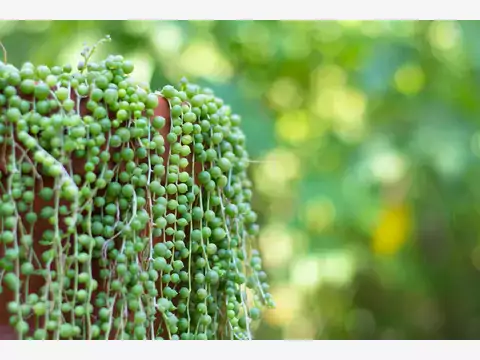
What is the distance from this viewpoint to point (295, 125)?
2357 mm

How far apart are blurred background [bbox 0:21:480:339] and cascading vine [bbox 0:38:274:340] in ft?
4.32

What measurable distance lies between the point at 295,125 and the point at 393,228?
54 cm

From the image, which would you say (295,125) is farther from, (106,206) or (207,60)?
(106,206)

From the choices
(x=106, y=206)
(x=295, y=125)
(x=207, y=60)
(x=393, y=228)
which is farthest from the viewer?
(x=295, y=125)

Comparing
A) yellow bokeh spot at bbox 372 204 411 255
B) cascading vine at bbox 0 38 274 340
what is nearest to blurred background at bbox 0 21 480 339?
yellow bokeh spot at bbox 372 204 411 255

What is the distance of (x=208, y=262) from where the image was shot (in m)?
0.72

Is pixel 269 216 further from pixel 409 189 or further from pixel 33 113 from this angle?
pixel 33 113

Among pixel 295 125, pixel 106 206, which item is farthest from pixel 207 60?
pixel 106 206

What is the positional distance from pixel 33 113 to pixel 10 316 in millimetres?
200

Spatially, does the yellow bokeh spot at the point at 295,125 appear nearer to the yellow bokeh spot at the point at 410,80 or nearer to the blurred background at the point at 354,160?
the blurred background at the point at 354,160

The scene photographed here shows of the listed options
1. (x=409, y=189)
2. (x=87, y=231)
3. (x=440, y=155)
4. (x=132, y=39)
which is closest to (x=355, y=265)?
(x=409, y=189)

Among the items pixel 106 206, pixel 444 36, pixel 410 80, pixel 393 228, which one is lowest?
pixel 106 206

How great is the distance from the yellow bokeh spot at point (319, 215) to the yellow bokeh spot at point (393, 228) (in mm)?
180

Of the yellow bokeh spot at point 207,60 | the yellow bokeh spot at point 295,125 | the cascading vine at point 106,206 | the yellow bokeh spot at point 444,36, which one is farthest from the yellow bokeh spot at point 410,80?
the cascading vine at point 106,206
